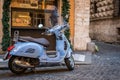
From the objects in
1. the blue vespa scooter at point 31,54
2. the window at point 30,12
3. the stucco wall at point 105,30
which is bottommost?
the stucco wall at point 105,30

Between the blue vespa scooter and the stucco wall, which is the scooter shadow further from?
the stucco wall

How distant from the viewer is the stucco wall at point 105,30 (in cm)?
2162

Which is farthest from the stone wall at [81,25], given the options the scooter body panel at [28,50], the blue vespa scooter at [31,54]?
the scooter body panel at [28,50]

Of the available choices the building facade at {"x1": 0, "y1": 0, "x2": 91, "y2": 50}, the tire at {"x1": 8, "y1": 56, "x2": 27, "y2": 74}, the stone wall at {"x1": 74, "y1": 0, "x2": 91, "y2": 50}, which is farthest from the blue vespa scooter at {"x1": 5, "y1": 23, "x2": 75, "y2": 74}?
the stone wall at {"x1": 74, "y1": 0, "x2": 91, "y2": 50}

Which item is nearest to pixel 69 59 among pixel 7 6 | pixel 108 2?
pixel 7 6

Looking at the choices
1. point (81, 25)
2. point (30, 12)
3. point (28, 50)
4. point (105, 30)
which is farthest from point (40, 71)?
point (105, 30)

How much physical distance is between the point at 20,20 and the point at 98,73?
5.98 m

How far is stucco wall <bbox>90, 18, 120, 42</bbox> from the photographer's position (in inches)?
851

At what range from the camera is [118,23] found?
833 inches

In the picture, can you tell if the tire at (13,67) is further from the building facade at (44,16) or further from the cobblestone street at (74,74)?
the building facade at (44,16)

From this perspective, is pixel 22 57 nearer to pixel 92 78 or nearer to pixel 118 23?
pixel 92 78

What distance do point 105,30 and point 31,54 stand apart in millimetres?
14365

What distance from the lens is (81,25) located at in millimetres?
15695

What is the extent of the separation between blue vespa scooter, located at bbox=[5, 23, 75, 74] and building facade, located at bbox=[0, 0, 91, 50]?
4.80 meters
